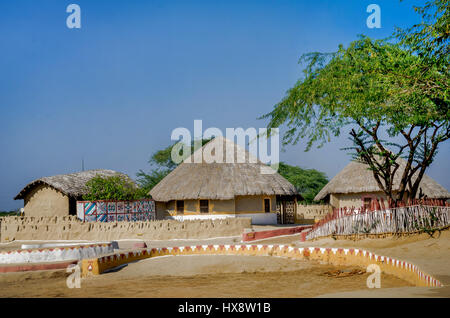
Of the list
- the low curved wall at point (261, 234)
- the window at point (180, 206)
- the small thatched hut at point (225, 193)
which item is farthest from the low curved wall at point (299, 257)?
the window at point (180, 206)

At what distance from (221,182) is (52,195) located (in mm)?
11318

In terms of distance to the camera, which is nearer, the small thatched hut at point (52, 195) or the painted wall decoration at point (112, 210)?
the painted wall decoration at point (112, 210)

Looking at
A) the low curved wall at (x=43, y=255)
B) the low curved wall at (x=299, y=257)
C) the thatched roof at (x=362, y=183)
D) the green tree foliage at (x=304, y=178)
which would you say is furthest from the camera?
the green tree foliage at (x=304, y=178)

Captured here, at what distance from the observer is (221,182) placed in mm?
29109

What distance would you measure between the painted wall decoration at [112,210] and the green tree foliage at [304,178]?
88.6ft

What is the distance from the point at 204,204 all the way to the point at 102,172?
11492mm

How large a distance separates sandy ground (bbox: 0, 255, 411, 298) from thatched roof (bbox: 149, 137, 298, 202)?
525 inches

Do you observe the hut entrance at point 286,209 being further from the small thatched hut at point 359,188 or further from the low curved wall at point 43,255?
the low curved wall at point 43,255

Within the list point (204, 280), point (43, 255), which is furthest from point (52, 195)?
point (204, 280)

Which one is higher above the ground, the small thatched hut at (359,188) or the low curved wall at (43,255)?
the small thatched hut at (359,188)

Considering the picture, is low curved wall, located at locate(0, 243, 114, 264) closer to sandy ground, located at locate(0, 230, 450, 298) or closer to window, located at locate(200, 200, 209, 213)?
sandy ground, located at locate(0, 230, 450, 298)

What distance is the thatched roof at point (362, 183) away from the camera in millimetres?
30422
